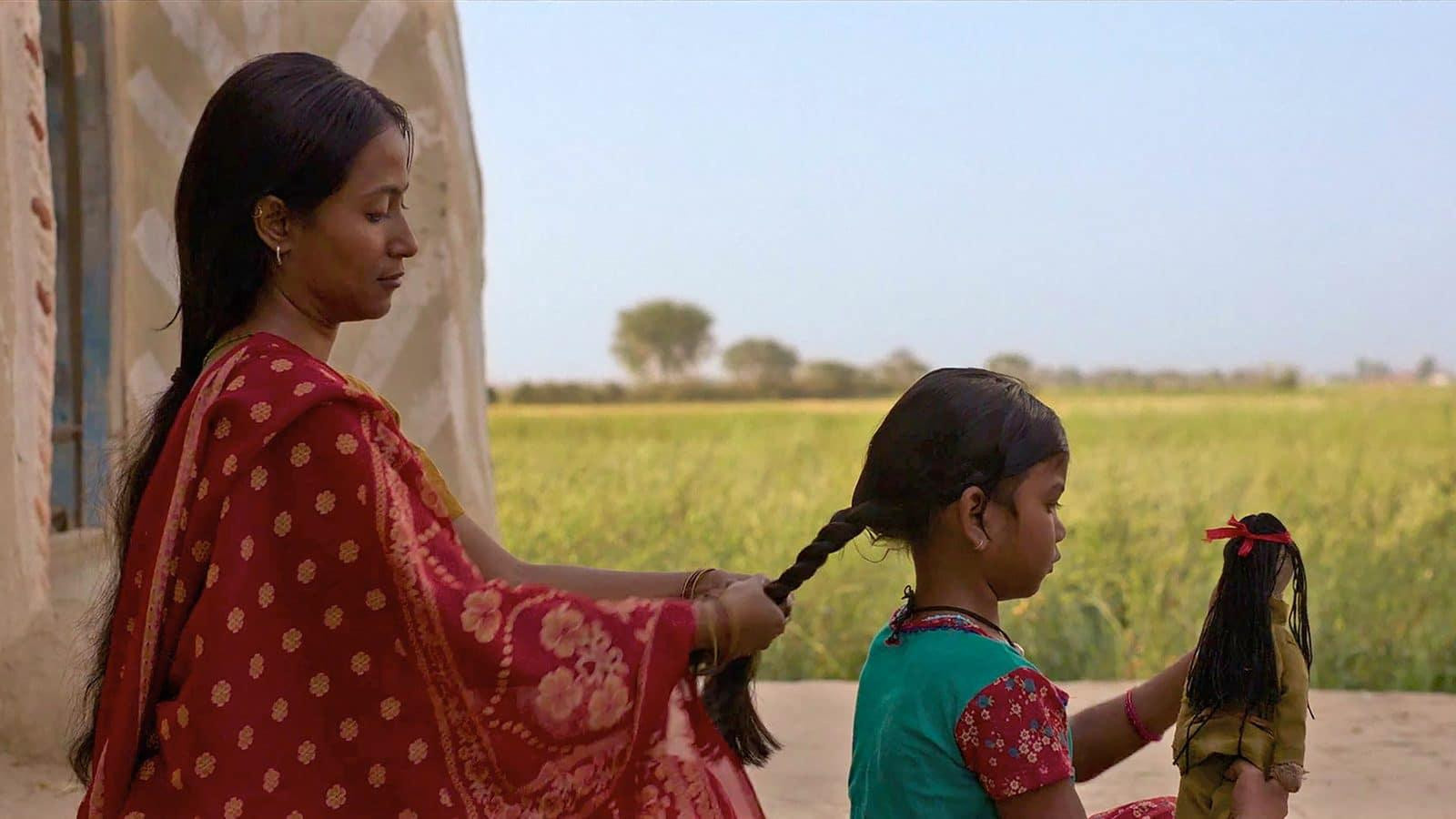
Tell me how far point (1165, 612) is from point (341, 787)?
581cm

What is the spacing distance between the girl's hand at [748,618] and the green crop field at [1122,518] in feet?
11.2

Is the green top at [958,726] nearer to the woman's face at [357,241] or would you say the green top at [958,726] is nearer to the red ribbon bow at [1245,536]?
Result: the red ribbon bow at [1245,536]

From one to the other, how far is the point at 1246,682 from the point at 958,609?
46 centimetres

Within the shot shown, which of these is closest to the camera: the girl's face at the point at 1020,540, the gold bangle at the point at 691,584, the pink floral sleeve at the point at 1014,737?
the pink floral sleeve at the point at 1014,737

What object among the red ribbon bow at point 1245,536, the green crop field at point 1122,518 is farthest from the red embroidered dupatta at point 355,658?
the green crop field at point 1122,518

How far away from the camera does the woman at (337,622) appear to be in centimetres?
179

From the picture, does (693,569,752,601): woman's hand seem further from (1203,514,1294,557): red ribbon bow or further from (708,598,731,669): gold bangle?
(1203,514,1294,557): red ribbon bow

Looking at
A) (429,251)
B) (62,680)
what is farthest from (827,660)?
(62,680)

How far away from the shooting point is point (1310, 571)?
759 centimetres

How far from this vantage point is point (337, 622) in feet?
5.97

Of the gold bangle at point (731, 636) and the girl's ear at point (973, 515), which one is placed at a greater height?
the girl's ear at point (973, 515)

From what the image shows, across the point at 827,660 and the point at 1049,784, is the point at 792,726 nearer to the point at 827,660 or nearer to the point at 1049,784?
the point at 827,660

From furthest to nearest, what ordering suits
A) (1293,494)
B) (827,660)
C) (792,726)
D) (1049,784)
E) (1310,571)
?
(1293,494)
(1310,571)
(827,660)
(792,726)
(1049,784)

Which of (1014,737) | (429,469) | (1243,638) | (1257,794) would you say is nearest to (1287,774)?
(1257,794)
